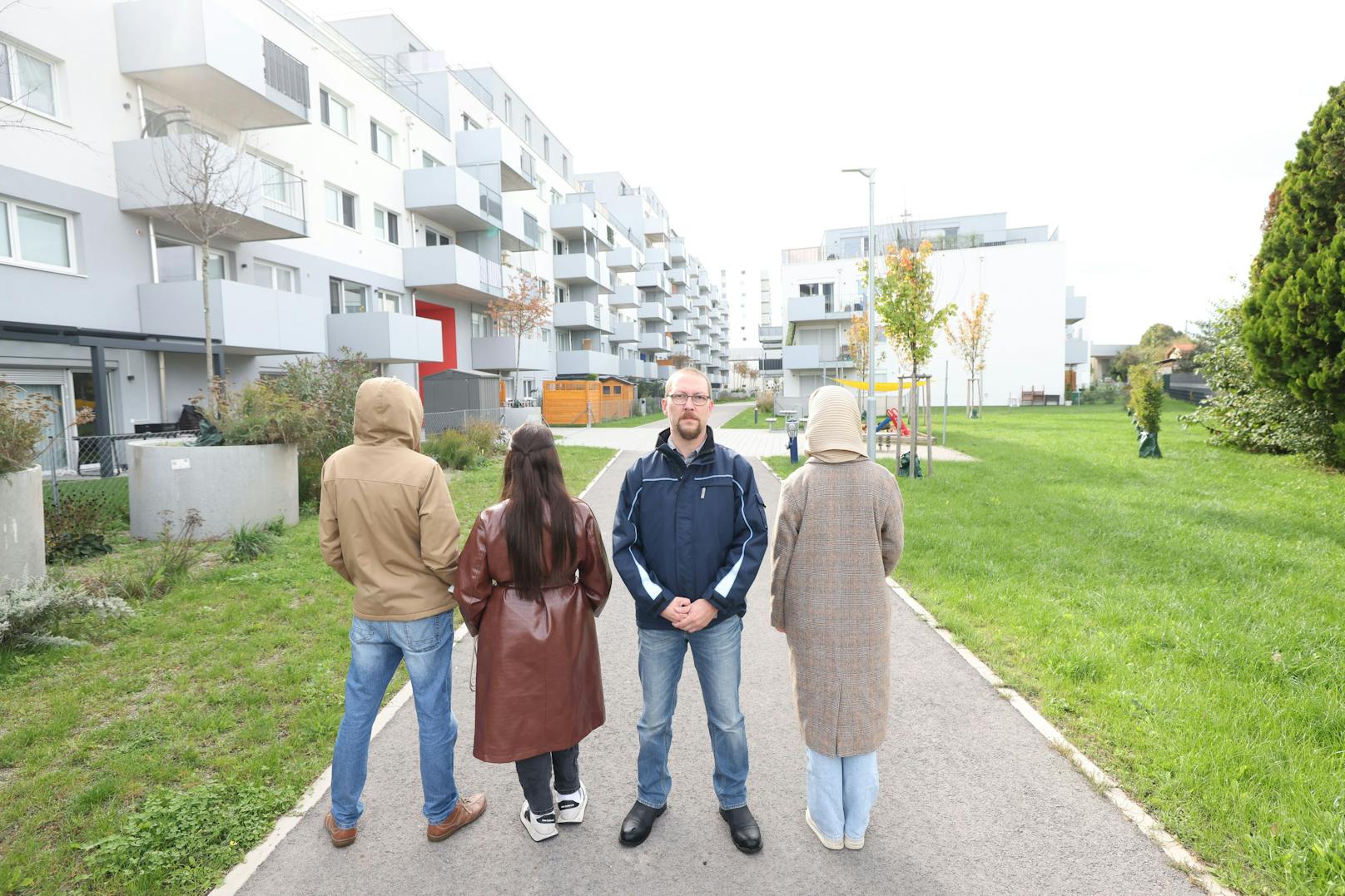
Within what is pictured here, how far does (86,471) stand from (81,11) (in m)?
8.58

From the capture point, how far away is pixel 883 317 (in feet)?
53.1

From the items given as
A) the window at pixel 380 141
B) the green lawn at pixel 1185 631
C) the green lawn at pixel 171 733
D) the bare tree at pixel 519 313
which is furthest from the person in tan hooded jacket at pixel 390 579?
the bare tree at pixel 519 313

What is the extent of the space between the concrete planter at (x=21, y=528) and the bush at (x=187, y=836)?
12.4 feet

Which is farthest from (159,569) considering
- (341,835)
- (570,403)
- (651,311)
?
(651,311)

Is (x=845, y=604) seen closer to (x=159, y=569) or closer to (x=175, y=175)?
(x=159, y=569)

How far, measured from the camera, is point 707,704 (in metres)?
3.22

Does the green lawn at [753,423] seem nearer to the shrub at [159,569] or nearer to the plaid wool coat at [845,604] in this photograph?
the shrub at [159,569]

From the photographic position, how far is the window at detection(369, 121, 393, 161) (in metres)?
23.1

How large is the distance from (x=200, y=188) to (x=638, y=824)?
15413mm

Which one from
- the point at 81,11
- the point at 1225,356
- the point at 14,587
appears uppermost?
the point at 81,11

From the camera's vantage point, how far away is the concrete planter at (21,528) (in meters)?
5.99

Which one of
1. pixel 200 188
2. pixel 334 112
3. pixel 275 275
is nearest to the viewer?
pixel 200 188

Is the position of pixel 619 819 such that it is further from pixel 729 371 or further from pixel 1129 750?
pixel 729 371

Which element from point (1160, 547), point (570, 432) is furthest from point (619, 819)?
point (570, 432)
